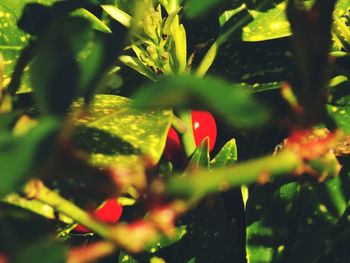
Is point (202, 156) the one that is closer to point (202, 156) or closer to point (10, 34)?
point (202, 156)

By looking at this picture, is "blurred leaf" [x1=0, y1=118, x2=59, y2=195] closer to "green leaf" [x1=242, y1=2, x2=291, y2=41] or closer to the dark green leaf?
the dark green leaf

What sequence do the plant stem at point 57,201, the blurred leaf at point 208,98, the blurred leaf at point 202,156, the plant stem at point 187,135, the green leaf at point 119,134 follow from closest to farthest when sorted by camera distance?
the blurred leaf at point 208,98 < the plant stem at point 57,201 < the green leaf at point 119,134 < the blurred leaf at point 202,156 < the plant stem at point 187,135

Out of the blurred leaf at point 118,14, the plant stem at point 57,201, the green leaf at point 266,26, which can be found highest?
the plant stem at point 57,201

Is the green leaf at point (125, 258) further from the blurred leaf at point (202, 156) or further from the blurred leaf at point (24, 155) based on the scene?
the blurred leaf at point (24, 155)

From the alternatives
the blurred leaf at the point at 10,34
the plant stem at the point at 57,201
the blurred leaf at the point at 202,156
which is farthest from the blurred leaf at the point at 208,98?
the blurred leaf at the point at 10,34

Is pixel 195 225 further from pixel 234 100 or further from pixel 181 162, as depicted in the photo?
pixel 234 100

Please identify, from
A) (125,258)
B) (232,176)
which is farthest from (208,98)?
(125,258)

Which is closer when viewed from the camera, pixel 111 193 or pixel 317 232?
pixel 111 193

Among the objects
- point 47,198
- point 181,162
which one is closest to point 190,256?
point 181,162
